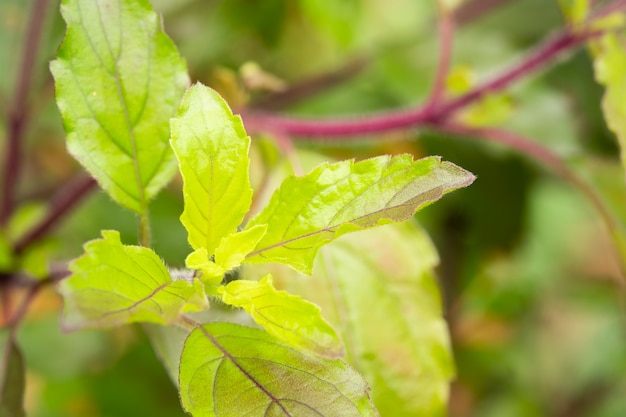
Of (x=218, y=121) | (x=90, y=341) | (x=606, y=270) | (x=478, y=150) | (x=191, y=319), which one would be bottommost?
(x=606, y=270)

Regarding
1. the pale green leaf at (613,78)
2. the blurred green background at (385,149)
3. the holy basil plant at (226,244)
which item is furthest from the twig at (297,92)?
the holy basil plant at (226,244)

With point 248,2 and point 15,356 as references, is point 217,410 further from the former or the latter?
point 248,2

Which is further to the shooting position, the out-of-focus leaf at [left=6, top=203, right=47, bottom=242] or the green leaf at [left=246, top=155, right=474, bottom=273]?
the out-of-focus leaf at [left=6, top=203, right=47, bottom=242]

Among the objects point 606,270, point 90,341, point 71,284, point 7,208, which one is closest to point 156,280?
point 71,284

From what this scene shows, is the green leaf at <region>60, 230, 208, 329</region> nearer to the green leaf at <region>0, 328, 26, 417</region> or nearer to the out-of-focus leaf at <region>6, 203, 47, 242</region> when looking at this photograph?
the green leaf at <region>0, 328, 26, 417</region>

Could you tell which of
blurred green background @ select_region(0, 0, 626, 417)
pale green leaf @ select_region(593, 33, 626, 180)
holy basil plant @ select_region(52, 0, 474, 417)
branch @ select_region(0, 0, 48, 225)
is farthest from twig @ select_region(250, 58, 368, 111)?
holy basil plant @ select_region(52, 0, 474, 417)

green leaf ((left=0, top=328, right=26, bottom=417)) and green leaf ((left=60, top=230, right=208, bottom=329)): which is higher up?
green leaf ((left=60, top=230, right=208, bottom=329))
